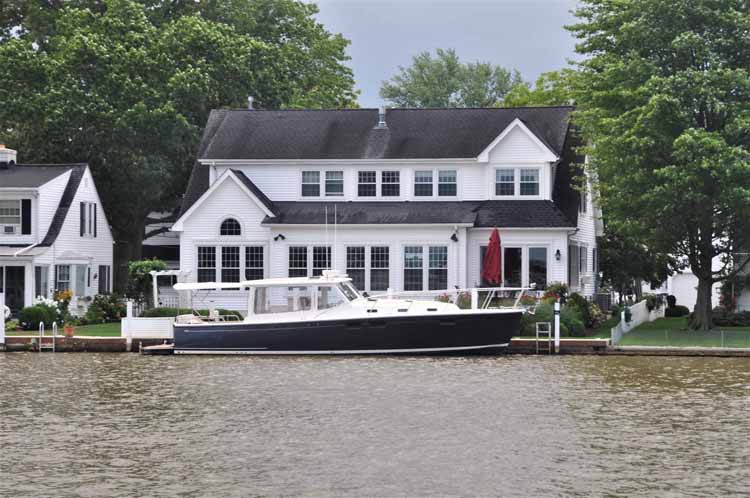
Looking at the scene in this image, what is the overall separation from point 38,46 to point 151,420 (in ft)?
160

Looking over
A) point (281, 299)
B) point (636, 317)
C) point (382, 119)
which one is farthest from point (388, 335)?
point (382, 119)

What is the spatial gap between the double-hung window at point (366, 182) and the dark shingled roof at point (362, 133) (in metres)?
0.67

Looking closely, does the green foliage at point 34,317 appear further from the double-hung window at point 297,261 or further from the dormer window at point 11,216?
the double-hung window at point 297,261

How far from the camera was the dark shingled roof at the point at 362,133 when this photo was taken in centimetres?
5144

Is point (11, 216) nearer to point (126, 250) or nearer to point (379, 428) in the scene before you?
point (126, 250)

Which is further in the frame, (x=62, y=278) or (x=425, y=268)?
(x=62, y=278)

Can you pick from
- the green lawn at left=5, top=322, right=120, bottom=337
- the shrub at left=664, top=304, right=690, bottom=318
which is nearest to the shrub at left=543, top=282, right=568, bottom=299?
the shrub at left=664, top=304, right=690, bottom=318

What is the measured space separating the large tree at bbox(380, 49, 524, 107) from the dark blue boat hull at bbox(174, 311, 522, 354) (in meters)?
76.5

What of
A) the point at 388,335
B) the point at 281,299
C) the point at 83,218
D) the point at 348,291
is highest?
the point at 83,218

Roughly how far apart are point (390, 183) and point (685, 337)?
14.8 m

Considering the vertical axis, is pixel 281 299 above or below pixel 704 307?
above

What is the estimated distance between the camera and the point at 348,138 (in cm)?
5262

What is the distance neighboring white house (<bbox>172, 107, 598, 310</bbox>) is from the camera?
48.7 metres

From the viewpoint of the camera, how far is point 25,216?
5209 centimetres
